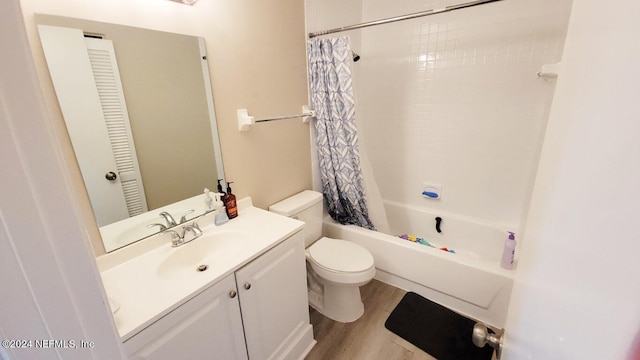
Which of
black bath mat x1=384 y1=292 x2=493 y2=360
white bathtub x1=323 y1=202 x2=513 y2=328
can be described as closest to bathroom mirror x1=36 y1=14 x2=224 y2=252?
white bathtub x1=323 y1=202 x2=513 y2=328

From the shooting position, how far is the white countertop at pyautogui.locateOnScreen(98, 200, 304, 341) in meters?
→ 0.83

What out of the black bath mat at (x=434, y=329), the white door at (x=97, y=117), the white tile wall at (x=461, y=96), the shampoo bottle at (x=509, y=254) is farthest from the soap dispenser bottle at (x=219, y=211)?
the shampoo bottle at (x=509, y=254)

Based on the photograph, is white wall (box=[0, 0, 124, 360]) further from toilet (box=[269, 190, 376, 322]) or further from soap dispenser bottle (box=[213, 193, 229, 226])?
toilet (box=[269, 190, 376, 322])

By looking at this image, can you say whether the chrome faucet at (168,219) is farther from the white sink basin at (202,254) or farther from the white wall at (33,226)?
the white wall at (33,226)

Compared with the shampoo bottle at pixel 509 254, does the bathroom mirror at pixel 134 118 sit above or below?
above

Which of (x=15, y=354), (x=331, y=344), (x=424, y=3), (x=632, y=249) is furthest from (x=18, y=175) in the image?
(x=424, y=3)

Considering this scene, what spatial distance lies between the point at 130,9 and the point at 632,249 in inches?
A: 58.6

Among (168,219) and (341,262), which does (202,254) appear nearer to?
(168,219)

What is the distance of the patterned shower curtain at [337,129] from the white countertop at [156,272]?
2.39 feet

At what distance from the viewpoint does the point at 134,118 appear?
1.10 m

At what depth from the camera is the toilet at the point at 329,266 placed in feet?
5.23

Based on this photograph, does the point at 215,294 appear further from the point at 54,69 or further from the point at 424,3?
the point at 424,3

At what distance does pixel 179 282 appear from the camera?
3.16 ft

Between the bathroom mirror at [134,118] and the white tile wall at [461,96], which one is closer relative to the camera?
the bathroom mirror at [134,118]
